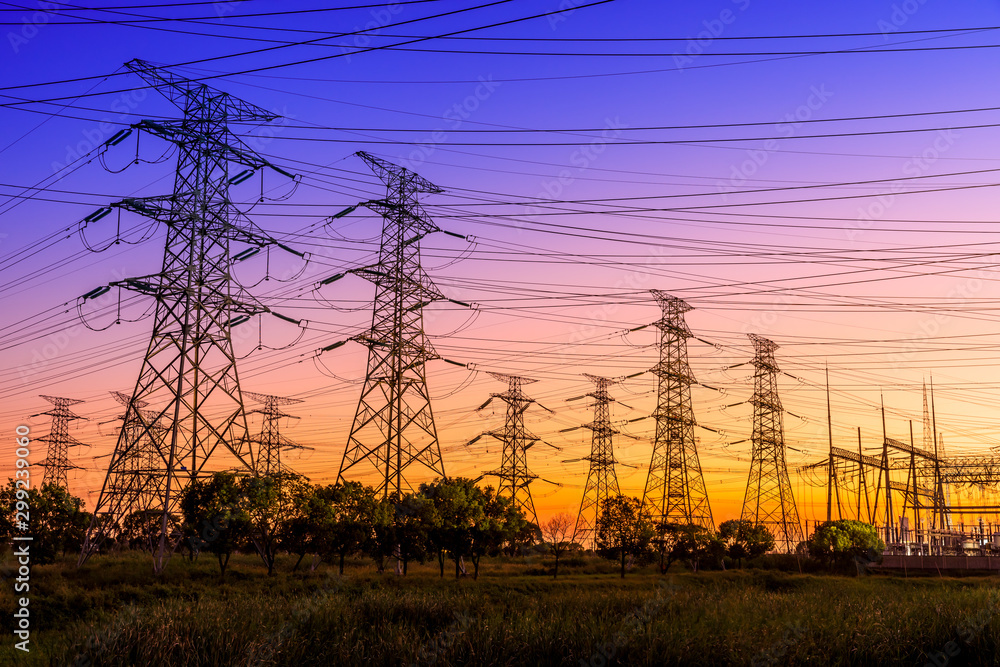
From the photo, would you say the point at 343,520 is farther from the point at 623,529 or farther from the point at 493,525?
the point at 623,529

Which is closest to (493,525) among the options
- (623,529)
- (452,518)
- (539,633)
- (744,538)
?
(452,518)

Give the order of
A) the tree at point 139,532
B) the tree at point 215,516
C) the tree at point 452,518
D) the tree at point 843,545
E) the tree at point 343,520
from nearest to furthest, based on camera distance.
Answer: the tree at point 215,516 < the tree at point 343,520 < the tree at point 452,518 < the tree at point 139,532 < the tree at point 843,545

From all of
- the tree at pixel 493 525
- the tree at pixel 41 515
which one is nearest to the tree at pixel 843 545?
the tree at pixel 493 525

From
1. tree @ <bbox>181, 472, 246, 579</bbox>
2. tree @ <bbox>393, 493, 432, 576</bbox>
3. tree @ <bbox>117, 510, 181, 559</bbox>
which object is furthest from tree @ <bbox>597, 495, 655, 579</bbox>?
tree @ <bbox>117, 510, 181, 559</bbox>

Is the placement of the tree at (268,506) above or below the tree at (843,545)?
above

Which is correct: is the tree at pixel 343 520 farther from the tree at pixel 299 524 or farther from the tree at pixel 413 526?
the tree at pixel 413 526

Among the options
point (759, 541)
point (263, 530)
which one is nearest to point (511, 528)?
point (263, 530)

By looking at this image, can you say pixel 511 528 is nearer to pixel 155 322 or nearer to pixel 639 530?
pixel 639 530
